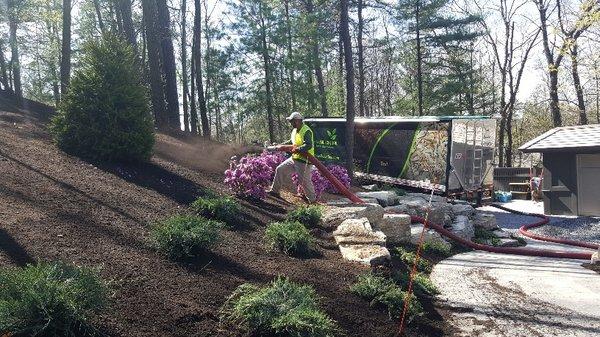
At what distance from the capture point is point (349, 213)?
7.49 metres

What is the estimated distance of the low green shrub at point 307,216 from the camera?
7.02 m

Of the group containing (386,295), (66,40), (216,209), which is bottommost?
(386,295)

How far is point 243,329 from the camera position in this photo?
11.6 feet

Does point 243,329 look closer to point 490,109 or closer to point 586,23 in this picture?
point 586,23

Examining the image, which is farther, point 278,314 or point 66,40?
point 66,40

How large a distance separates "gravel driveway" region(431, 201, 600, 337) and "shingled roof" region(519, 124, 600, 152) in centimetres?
766

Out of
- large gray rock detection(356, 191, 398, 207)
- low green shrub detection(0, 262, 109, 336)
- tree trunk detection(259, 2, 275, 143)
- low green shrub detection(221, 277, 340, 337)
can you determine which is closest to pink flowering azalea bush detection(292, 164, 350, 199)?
large gray rock detection(356, 191, 398, 207)

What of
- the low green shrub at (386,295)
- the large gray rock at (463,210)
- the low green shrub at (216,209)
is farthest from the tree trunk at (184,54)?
the low green shrub at (386,295)

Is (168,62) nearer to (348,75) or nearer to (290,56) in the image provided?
(348,75)

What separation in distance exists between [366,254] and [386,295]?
1.21 m

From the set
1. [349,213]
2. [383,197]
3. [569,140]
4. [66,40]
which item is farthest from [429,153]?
[66,40]

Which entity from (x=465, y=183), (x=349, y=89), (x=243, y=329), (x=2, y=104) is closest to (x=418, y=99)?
(x=465, y=183)

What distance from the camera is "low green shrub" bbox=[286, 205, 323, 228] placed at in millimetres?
7015

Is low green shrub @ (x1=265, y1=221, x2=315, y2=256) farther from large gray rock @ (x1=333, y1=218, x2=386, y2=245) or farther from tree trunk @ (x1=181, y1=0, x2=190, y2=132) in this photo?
tree trunk @ (x1=181, y1=0, x2=190, y2=132)
